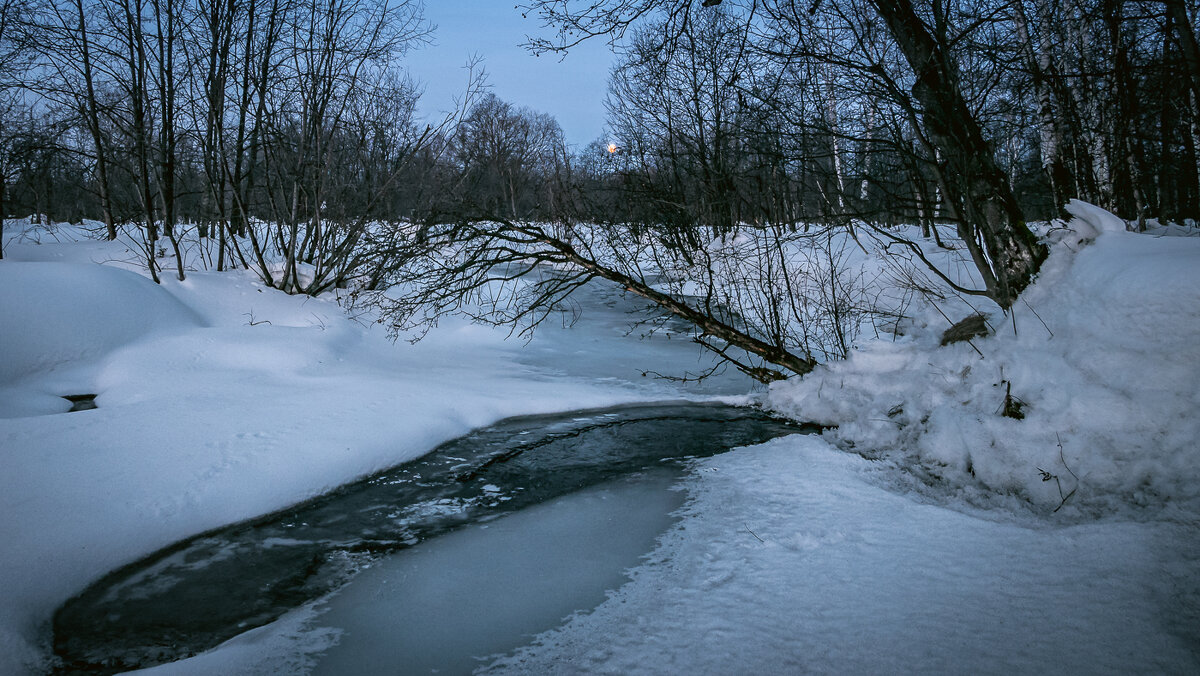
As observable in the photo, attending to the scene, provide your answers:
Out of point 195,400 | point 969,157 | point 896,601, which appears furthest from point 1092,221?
point 195,400

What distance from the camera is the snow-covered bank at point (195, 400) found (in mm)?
3592

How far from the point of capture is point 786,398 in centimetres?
652

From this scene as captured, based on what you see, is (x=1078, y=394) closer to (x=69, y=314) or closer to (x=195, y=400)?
(x=195, y=400)

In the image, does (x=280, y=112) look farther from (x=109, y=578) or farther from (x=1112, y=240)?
(x=1112, y=240)

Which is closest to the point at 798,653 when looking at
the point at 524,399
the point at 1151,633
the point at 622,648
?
the point at 622,648

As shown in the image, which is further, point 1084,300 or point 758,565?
point 1084,300

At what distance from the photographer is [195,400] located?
5.54 meters

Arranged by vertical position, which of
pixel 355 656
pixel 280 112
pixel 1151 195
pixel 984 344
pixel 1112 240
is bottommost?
pixel 355 656

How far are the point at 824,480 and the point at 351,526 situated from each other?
3158 millimetres

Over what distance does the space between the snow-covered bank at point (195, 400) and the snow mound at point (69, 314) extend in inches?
0.7

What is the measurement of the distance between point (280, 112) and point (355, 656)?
34.2ft

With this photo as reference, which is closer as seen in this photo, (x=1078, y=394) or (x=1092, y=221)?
(x=1078, y=394)

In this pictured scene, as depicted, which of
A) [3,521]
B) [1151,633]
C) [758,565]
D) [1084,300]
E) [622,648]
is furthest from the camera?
[1084,300]

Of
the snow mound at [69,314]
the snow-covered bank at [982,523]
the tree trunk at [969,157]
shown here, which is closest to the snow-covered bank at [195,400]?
the snow mound at [69,314]
